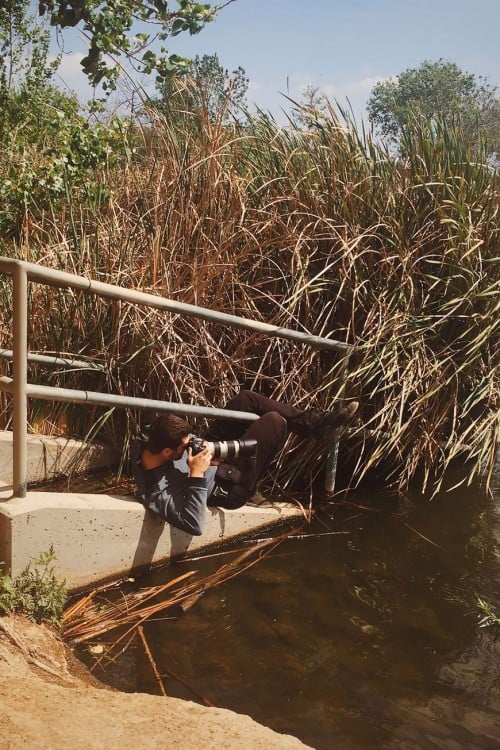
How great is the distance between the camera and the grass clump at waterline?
477 centimetres

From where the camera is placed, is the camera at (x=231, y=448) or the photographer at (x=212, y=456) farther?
the camera at (x=231, y=448)

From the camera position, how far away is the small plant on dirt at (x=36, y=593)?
3.19 meters

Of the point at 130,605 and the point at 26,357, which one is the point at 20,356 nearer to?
the point at 26,357

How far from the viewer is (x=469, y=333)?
503 centimetres

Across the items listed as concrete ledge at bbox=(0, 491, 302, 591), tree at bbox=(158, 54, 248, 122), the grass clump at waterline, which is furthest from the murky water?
tree at bbox=(158, 54, 248, 122)

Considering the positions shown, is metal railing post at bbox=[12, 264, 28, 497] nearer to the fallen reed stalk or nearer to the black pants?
the fallen reed stalk

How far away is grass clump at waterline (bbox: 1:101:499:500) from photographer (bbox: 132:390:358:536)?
25 centimetres

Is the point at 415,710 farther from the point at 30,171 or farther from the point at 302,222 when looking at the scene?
the point at 30,171

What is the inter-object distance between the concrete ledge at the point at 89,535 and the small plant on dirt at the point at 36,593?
0.06 metres

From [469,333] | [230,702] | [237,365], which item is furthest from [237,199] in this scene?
[230,702]

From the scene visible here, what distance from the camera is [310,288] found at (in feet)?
16.7

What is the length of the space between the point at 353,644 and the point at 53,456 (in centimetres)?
227

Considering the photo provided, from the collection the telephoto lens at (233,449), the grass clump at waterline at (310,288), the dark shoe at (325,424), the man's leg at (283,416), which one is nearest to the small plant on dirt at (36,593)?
the telephoto lens at (233,449)

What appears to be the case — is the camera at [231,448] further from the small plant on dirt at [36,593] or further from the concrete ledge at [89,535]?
the small plant on dirt at [36,593]
